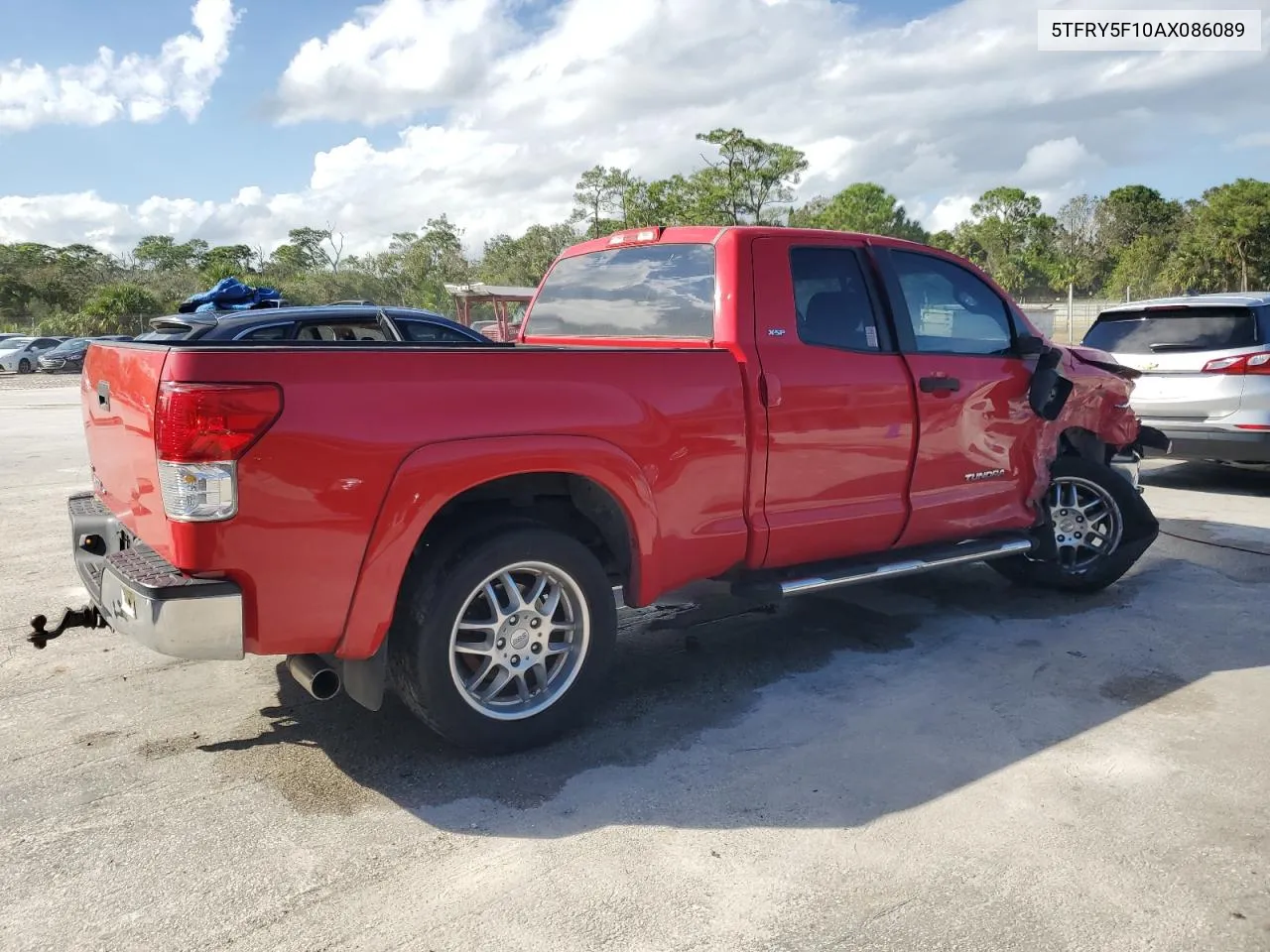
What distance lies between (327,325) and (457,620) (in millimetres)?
5835

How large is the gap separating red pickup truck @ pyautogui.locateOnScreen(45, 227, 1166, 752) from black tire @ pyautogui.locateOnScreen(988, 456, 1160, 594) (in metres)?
0.02

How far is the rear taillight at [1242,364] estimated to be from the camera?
8.09 meters

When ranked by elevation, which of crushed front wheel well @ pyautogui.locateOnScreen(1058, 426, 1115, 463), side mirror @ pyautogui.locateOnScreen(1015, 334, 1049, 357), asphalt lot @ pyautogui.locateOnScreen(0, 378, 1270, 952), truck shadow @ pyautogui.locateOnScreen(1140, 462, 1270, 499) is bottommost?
asphalt lot @ pyautogui.locateOnScreen(0, 378, 1270, 952)

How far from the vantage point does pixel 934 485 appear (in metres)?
4.84

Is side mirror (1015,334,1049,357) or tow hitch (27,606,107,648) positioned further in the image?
side mirror (1015,334,1049,357)

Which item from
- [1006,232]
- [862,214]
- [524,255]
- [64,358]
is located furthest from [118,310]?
[1006,232]

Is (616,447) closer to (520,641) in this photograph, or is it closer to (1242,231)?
(520,641)

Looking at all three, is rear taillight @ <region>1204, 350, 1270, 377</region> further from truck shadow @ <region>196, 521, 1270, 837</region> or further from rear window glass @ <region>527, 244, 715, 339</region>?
rear window glass @ <region>527, 244, 715, 339</region>

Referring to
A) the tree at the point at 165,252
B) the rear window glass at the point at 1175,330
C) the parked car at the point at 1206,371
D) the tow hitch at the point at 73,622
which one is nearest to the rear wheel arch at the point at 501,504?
the tow hitch at the point at 73,622

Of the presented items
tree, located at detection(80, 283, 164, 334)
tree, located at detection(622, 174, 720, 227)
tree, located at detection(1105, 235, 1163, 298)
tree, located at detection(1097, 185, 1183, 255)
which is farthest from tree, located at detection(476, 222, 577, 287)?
tree, located at detection(1097, 185, 1183, 255)

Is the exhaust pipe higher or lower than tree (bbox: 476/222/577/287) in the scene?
lower

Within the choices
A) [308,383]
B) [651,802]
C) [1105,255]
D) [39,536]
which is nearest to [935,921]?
[651,802]

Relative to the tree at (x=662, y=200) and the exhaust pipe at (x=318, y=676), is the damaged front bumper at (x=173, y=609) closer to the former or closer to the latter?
the exhaust pipe at (x=318, y=676)

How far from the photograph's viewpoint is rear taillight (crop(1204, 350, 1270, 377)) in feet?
26.5
